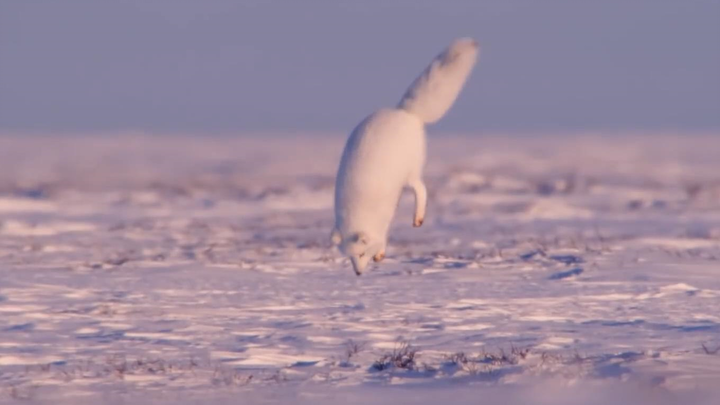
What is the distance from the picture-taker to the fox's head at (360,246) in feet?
25.9

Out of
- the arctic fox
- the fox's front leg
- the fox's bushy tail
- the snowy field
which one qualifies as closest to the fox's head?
the arctic fox

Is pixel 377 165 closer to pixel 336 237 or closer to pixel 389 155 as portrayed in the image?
pixel 389 155

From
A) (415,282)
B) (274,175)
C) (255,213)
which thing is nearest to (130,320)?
(415,282)

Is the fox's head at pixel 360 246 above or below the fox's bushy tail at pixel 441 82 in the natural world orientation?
below

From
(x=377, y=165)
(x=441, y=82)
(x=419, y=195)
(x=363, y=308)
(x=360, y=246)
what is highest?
(x=441, y=82)

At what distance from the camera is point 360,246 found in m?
7.93

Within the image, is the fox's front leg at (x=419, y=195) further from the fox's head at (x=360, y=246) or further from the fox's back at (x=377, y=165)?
the fox's head at (x=360, y=246)

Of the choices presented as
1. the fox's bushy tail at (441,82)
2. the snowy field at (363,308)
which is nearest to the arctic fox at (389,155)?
the fox's bushy tail at (441,82)

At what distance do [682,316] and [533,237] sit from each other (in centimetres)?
618

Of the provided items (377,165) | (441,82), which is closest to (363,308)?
(377,165)

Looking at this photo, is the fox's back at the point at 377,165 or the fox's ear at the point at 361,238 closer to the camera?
the fox's back at the point at 377,165

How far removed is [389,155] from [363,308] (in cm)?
168

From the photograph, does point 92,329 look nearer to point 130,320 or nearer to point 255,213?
point 130,320

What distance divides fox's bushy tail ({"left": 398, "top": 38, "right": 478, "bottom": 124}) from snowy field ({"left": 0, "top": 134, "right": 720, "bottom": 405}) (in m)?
1.37
